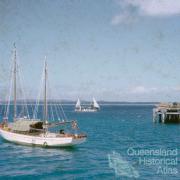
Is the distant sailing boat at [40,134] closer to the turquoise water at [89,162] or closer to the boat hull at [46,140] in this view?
the boat hull at [46,140]

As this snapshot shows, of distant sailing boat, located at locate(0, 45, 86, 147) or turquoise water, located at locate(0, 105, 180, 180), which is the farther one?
distant sailing boat, located at locate(0, 45, 86, 147)

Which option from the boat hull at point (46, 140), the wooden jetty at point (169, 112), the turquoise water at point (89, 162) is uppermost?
the wooden jetty at point (169, 112)

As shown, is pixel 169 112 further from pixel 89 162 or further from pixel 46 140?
pixel 89 162

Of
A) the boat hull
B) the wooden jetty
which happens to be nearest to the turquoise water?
the boat hull

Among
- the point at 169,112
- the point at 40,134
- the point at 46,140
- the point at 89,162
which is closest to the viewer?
the point at 89,162

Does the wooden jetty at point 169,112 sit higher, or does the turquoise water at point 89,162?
the wooden jetty at point 169,112

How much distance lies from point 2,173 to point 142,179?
1339 centimetres

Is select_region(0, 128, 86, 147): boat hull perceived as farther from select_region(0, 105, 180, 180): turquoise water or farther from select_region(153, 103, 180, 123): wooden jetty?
select_region(153, 103, 180, 123): wooden jetty

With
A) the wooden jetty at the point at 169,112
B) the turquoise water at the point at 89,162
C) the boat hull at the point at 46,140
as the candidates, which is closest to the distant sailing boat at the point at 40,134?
the boat hull at the point at 46,140

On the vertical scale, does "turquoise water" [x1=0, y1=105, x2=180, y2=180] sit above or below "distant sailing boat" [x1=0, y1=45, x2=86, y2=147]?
below

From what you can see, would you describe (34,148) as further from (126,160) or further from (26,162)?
(126,160)

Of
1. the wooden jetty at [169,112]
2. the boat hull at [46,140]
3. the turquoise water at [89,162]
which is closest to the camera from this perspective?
the turquoise water at [89,162]

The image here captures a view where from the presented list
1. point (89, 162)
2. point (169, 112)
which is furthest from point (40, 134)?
point (169, 112)

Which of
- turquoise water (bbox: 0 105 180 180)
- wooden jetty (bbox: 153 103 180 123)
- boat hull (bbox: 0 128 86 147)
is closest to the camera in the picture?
turquoise water (bbox: 0 105 180 180)
